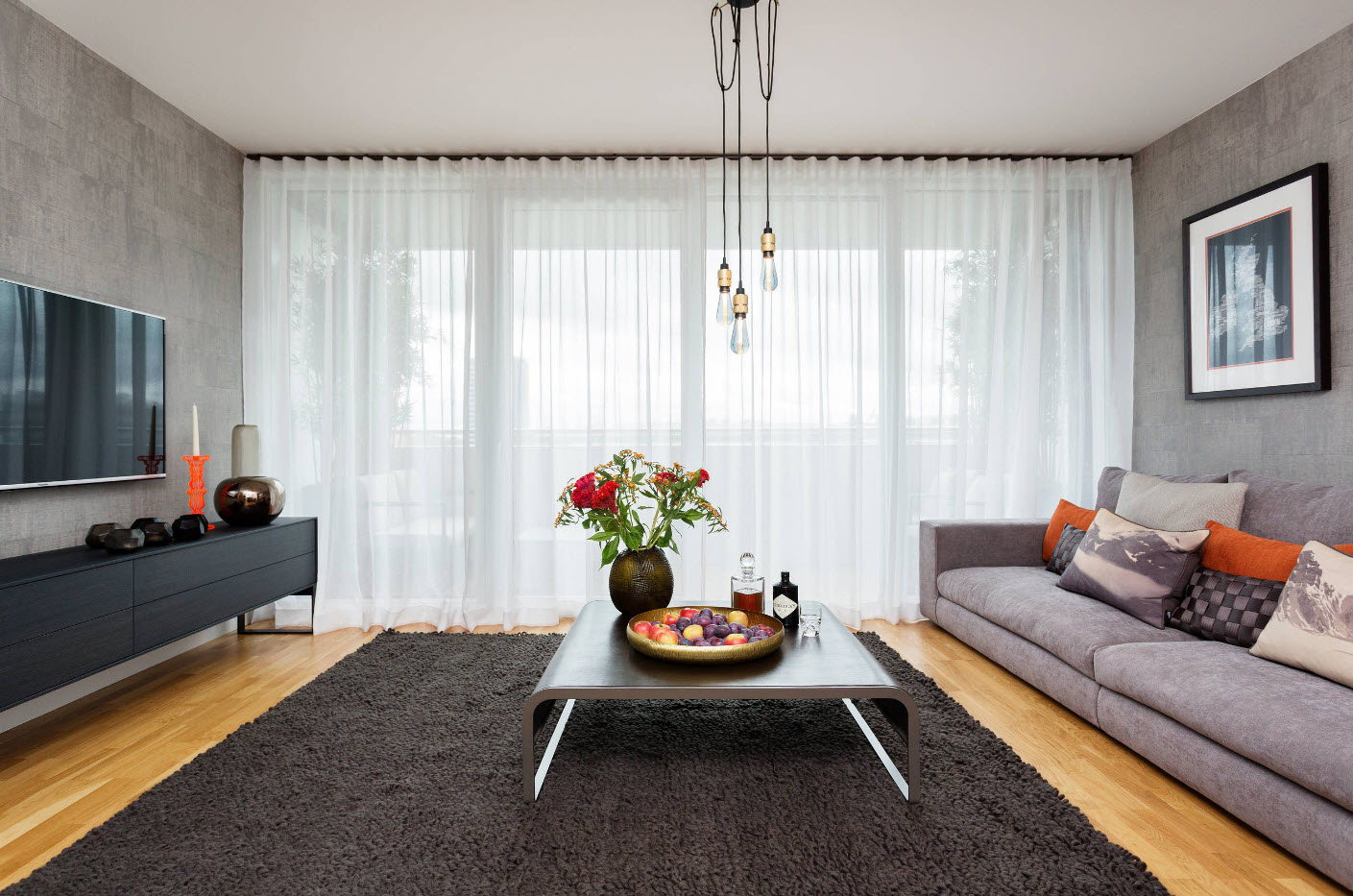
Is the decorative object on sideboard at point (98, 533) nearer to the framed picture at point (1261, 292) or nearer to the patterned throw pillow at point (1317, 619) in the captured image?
the patterned throw pillow at point (1317, 619)

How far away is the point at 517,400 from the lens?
410cm

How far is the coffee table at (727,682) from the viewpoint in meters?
1.96

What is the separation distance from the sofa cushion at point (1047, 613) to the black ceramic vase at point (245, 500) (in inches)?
128

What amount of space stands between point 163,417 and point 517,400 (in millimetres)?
1628

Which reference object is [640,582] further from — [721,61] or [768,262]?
[721,61]

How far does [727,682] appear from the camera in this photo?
2010 millimetres

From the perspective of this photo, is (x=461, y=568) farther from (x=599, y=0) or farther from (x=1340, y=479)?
(x=1340, y=479)

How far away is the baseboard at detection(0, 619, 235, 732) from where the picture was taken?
2.61 m

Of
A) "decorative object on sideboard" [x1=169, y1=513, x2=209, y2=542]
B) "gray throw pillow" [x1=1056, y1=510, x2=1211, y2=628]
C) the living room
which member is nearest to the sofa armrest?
the living room

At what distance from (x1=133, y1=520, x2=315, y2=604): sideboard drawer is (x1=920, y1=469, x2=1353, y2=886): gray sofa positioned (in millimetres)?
3210

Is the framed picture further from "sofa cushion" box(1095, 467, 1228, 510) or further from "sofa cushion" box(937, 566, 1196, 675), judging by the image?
"sofa cushion" box(937, 566, 1196, 675)

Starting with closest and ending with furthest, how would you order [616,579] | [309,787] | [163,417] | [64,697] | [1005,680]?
[309,787]
[616,579]
[64,697]
[1005,680]
[163,417]

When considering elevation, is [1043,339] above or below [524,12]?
below

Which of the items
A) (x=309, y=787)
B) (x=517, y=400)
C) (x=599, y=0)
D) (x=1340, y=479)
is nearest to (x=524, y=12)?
(x=599, y=0)
